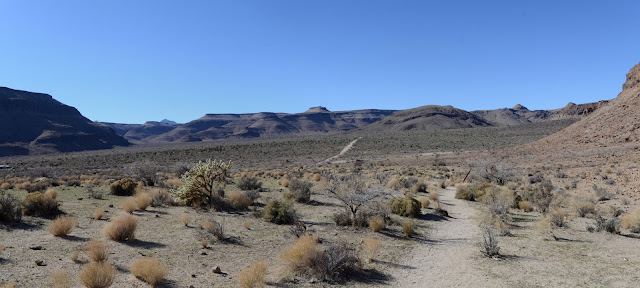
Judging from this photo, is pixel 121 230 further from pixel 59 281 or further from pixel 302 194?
pixel 302 194

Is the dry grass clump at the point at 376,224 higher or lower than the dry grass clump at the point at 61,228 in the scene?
lower

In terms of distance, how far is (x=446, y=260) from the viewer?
9.83m

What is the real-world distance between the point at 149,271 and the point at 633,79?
7101cm

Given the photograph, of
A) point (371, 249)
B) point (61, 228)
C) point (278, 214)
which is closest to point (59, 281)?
point (61, 228)

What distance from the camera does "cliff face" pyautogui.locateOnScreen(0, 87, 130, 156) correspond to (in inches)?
4756

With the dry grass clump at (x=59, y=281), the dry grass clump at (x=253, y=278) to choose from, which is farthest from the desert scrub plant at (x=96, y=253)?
the dry grass clump at (x=253, y=278)

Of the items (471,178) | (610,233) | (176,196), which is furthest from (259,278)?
(471,178)

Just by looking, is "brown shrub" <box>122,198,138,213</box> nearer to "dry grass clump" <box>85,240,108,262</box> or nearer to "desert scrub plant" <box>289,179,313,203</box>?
"dry grass clump" <box>85,240,108,262</box>

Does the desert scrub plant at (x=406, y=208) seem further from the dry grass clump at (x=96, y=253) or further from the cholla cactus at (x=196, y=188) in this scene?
the dry grass clump at (x=96, y=253)

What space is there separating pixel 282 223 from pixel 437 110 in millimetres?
188330

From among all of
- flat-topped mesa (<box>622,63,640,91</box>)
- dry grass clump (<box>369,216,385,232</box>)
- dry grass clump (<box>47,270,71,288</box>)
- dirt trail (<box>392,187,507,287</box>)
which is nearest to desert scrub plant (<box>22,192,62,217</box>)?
dry grass clump (<box>47,270,71,288</box>)

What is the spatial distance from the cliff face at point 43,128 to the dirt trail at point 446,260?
137761 mm

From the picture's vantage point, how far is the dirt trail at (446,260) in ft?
27.1

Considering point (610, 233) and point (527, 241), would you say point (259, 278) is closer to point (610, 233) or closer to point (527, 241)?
point (527, 241)
